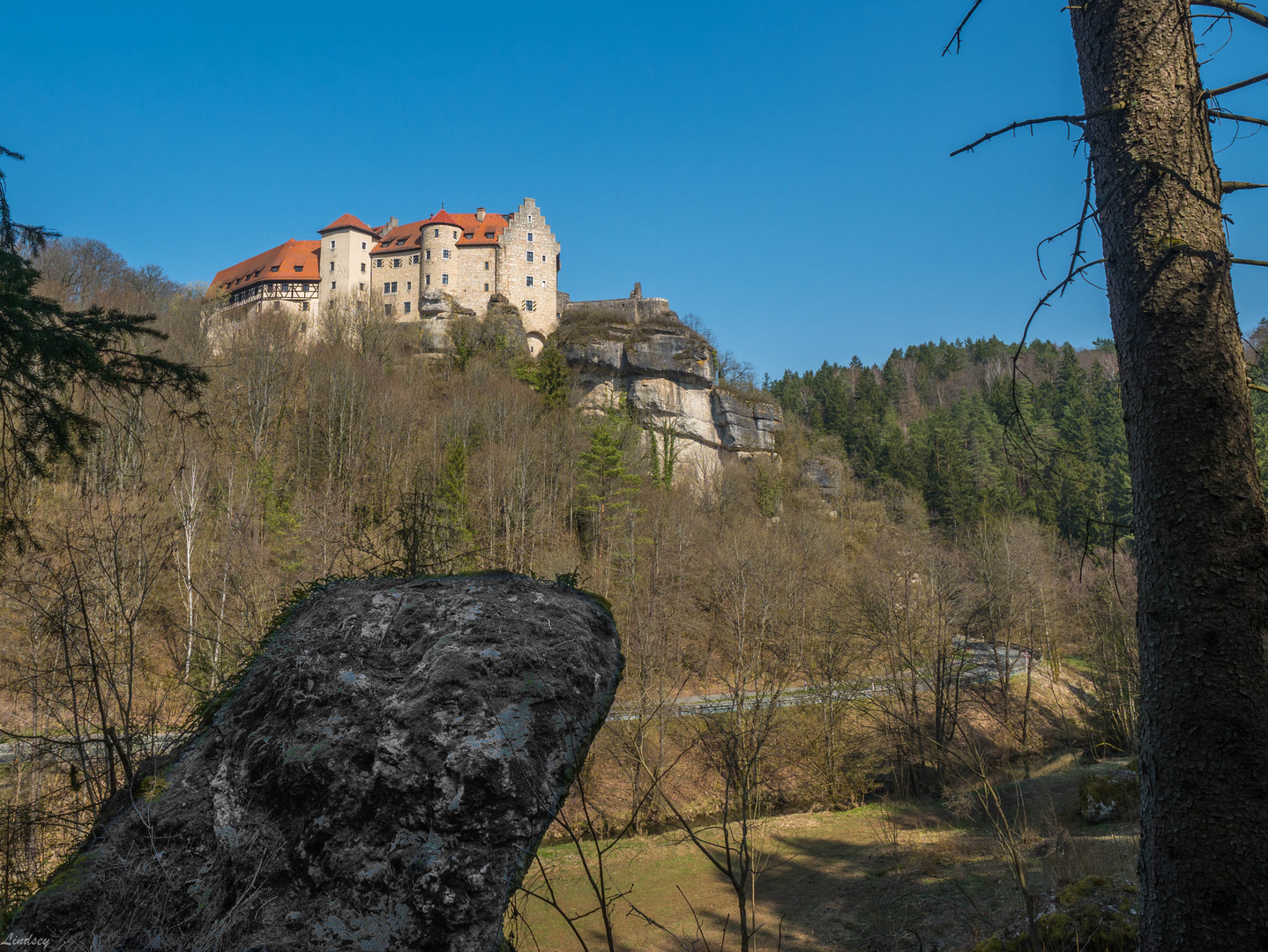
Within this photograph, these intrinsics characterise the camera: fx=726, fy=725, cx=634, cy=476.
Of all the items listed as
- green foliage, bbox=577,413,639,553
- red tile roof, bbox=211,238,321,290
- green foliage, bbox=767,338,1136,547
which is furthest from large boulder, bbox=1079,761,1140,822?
red tile roof, bbox=211,238,321,290

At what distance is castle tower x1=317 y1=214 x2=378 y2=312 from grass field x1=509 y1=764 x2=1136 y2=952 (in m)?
51.6

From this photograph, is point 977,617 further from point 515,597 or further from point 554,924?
point 515,597

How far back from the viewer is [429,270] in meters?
57.5

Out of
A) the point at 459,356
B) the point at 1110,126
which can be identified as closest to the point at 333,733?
the point at 1110,126

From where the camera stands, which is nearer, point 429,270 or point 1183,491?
point 1183,491

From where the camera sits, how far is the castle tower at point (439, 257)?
57.4 m

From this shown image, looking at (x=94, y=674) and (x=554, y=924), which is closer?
(x=94, y=674)

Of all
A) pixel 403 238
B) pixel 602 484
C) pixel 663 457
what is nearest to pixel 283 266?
pixel 403 238

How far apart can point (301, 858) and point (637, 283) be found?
6131 cm

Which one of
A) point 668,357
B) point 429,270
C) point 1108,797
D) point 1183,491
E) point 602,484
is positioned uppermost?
point 429,270

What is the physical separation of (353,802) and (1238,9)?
4.94 m

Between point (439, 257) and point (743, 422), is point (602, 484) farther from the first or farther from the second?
point (439, 257)

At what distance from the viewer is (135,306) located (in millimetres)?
26766

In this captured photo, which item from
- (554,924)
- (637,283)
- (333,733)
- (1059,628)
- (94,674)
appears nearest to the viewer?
(333,733)
